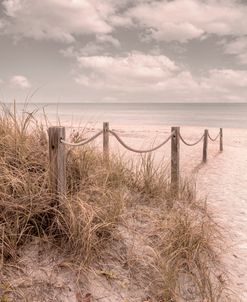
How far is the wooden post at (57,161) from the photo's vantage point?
3410 mm

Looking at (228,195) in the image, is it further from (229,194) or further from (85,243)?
(85,243)

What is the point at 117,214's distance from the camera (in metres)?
3.81

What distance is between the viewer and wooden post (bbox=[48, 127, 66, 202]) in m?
3.41

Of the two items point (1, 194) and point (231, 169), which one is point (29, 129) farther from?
point (231, 169)

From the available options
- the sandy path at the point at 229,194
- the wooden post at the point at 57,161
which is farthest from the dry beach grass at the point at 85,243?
the sandy path at the point at 229,194

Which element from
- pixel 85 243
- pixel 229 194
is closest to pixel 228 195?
pixel 229 194

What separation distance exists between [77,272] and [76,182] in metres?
1.10

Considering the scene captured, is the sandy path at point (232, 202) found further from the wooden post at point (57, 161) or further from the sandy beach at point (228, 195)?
the wooden post at point (57, 161)

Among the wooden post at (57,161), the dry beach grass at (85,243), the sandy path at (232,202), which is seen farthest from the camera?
the sandy path at (232,202)

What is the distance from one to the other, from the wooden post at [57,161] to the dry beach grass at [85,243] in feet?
0.31

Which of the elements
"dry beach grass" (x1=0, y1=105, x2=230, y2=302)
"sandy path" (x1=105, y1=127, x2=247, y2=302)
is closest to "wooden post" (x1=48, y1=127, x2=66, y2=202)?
"dry beach grass" (x1=0, y1=105, x2=230, y2=302)

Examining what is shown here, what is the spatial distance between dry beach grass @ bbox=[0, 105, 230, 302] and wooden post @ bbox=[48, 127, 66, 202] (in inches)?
3.7

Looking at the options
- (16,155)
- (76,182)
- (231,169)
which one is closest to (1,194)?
(16,155)

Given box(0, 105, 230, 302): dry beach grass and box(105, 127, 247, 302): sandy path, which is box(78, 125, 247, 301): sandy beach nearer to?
box(105, 127, 247, 302): sandy path
